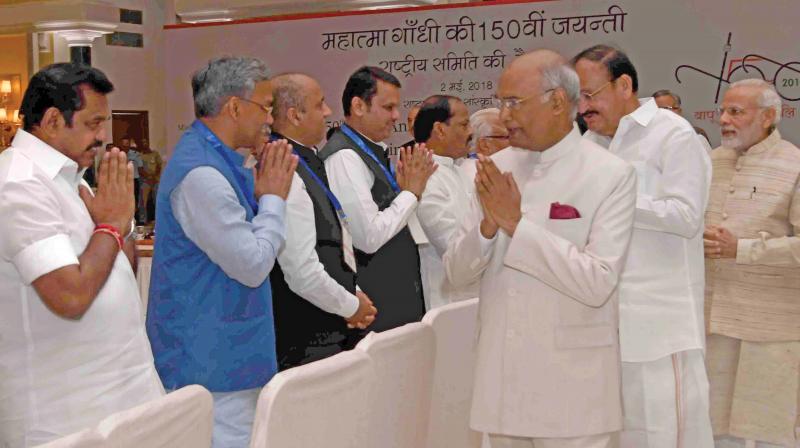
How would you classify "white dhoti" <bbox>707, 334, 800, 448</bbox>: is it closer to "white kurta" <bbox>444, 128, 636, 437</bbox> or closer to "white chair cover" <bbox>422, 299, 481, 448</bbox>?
"white chair cover" <bbox>422, 299, 481, 448</bbox>

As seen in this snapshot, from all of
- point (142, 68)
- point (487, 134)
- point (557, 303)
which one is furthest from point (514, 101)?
point (142, 68)

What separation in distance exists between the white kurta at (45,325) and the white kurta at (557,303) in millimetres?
930

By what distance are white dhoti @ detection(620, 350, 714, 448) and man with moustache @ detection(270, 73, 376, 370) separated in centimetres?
90

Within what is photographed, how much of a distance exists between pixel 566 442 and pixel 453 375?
16.7 inches

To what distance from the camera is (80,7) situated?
12.6m

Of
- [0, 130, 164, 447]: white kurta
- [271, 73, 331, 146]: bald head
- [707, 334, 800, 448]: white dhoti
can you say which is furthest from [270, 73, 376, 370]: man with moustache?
[707, 334, 800, 448]: white dhoti

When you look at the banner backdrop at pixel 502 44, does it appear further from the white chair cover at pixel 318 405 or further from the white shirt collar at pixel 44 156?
the white shirt collar at pixel 44 156

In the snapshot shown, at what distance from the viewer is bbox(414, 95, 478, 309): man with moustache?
4270 mm

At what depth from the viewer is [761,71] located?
8.51 m

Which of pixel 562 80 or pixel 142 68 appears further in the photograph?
pixel 142 68

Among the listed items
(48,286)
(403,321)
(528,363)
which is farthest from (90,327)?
(403,321)

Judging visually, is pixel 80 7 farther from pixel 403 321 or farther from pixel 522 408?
pixel 522 408

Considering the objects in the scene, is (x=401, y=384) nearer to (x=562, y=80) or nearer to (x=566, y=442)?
(x=566, y=442)

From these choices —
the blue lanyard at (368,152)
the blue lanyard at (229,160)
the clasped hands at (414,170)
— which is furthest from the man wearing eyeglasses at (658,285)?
the blue lanyard at (229,160)
